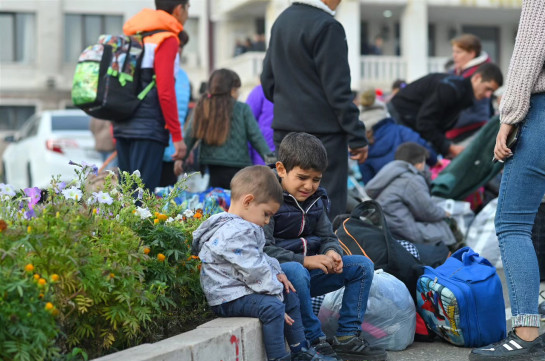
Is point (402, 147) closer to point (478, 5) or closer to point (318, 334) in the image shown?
point (318, 334)

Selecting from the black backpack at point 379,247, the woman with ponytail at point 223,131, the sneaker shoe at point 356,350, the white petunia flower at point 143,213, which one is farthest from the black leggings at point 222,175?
the white petunia flower at point 143,213

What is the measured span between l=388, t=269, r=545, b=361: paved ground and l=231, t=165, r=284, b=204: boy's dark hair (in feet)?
3.85

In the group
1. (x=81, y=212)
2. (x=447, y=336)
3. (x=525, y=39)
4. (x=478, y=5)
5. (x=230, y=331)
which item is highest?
(x=478, y=5)

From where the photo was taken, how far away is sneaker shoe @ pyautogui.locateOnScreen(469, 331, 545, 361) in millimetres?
4926

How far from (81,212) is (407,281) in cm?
248

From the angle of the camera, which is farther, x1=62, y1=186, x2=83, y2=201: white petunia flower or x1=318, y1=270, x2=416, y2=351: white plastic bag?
x1=318, y1=270, x2=416, y2=351: white plastic bag

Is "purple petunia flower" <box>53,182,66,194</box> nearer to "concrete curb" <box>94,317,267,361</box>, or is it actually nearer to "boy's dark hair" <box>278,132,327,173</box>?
"concrete curb" <box>94,317,267,361</box>

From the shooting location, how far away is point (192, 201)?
8.00 meters

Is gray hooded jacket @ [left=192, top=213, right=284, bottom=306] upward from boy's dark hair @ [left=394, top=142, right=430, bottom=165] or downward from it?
downward

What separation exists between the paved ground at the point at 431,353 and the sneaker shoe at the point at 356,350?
0.19m

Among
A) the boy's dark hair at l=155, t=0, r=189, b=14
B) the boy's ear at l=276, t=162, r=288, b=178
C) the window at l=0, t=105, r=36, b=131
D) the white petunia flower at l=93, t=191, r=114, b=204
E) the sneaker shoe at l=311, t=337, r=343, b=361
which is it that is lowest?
the sneaker shoe at l=311, t=337, r=343, b=361

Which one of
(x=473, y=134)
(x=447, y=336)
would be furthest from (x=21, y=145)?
(x=447, y=336)

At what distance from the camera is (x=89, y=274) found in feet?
13.1

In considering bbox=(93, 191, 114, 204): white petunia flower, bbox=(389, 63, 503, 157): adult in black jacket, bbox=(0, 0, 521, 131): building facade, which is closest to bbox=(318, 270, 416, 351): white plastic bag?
bbox=(93, 191, 114, 204): white petunia flower
